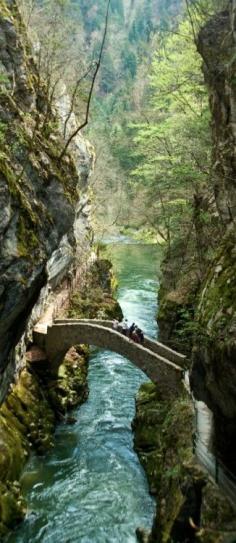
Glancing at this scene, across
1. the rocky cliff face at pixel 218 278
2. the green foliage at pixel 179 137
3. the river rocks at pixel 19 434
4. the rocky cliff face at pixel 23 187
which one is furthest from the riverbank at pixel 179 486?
the green foliage at pixel 179 137

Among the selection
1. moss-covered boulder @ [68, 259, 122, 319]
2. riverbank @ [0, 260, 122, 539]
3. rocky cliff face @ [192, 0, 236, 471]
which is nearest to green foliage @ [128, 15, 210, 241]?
moss-covered boulder @ [68, 259, 122, 319]

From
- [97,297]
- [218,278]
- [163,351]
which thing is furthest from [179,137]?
[218,278]

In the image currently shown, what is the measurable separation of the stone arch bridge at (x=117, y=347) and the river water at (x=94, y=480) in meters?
2.72

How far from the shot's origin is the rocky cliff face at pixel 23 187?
12.1 metres

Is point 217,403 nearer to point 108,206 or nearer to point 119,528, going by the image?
point 119,528

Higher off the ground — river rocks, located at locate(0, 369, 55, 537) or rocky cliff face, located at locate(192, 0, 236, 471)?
rocky cliff face, located at locate(192, 0, 236, 471)

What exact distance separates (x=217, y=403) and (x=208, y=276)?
2.70 metres

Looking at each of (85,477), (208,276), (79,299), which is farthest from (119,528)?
(79,299)

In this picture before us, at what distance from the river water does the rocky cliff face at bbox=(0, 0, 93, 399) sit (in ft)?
11.1

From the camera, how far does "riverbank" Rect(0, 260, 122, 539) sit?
46.5 ft

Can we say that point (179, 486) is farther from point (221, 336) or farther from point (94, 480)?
point (94, 480)

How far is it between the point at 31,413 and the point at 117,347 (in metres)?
3.93

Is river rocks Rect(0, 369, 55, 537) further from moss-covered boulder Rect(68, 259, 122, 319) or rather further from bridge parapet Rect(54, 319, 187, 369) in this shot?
moss-covered boulder Rect(68, 259, 122, 319)

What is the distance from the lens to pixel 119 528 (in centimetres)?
1395
